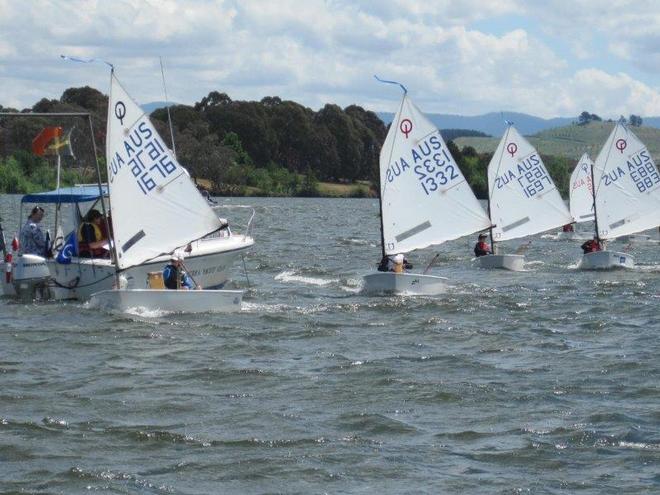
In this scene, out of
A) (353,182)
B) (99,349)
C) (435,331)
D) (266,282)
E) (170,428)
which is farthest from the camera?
(353,182)

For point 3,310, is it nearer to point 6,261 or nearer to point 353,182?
point 6,261

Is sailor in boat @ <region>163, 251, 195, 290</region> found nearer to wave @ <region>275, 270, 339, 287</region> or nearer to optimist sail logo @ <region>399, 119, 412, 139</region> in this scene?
optimist sail logo @ <region>399, 119, 412, 139</region>

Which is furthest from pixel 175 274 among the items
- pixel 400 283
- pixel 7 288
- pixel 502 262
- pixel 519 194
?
pixel 519 194

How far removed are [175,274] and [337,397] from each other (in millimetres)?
8113

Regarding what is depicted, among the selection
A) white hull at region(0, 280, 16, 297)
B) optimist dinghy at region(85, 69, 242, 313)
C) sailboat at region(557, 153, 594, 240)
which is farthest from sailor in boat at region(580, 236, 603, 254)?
sailboat at region(557, 153, 594, 240)

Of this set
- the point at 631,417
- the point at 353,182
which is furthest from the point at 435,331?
the point at 353,182

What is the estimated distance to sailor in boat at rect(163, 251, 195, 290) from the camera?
79.9 ft

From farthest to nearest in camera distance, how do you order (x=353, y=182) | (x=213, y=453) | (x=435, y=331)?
(x=353, y=182) < (x=435, y=331) < (x=213, y=453)

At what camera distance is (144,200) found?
2480 centimetres

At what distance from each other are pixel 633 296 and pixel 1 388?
56.7ft

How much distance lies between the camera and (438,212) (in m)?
30.9

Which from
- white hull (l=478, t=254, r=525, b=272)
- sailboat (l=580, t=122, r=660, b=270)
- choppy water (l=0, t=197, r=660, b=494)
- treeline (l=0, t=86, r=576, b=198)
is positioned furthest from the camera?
treeline (l=0, t=86, r=576, b=198)

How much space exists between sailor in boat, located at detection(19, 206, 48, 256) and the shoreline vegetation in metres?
81.6

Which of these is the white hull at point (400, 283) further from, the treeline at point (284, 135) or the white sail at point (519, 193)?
the treeline at point (284, 135)
